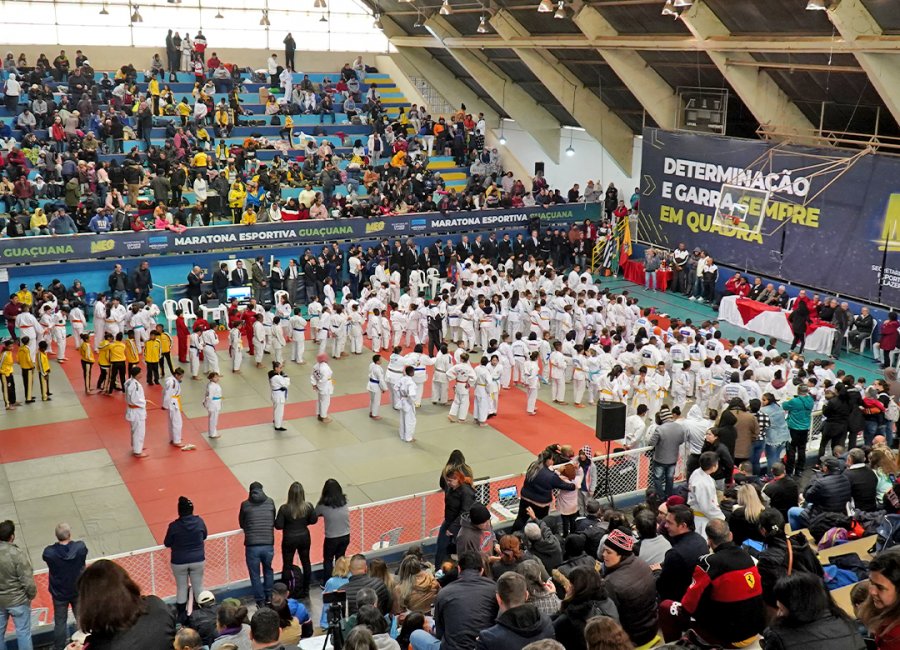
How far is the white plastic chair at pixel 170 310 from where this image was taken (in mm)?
23502

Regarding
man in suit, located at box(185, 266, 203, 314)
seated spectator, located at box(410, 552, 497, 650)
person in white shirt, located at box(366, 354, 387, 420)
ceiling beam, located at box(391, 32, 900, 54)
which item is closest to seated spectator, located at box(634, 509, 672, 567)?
seated spectator, located at box(410, 552, 497, 650)

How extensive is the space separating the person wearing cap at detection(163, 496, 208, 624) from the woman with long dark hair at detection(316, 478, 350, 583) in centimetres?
142

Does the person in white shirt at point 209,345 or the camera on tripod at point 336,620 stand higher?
the camera on tripod at point 336,620

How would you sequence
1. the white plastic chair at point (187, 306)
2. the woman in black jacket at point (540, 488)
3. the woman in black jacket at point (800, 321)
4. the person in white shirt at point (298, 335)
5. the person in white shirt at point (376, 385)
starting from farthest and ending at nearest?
the white plastic chair at point (187, 306), the woman in black jacket at point (800, 321), the person in white shirt at point (298, 335), the person in white shirt at point (376, 385), the woman in black jacket at point (540, 488)

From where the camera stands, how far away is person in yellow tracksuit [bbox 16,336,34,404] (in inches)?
711

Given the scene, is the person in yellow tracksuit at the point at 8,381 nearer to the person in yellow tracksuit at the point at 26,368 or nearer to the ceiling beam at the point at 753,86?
the person in yellow tracksuit at the point at 26,368

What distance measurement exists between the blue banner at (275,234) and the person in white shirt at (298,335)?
5.99 m

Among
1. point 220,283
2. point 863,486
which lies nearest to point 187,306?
point 220,283

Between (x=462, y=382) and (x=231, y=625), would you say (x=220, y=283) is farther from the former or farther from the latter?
(x=231, y=625)

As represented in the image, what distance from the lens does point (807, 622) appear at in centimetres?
487

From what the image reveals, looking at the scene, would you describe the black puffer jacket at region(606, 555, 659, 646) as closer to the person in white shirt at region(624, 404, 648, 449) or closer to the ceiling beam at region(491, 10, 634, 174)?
the person in white shirt at region(624, 404, 648, 449)

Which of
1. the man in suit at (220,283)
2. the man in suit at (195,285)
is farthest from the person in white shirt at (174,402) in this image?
the man in suit at (220,283)

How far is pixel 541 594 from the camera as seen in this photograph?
6.61 metres

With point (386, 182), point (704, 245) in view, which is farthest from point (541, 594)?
point (386, 182)
